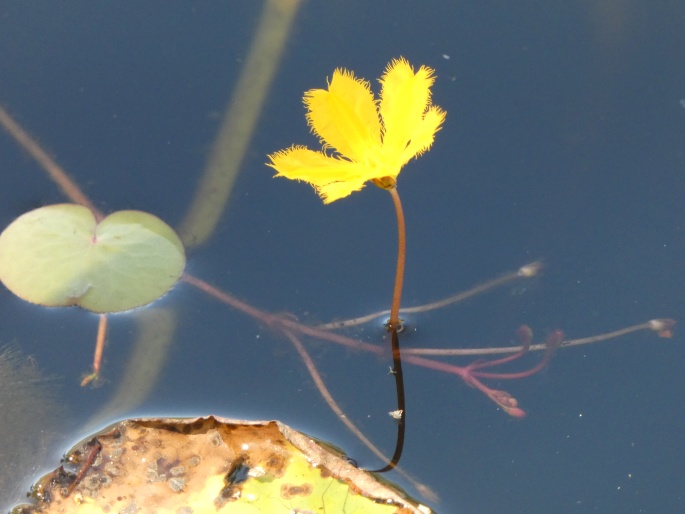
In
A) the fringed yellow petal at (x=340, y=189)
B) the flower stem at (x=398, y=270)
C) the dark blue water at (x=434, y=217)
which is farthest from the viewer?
the dark blue water at (x=434, y=217)

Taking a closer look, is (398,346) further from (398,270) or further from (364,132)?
(364,132)

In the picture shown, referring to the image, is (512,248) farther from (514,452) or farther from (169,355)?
(169,355)

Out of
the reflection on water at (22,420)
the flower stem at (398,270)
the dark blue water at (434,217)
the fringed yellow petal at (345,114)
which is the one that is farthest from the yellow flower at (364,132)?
the reflection on water at (22,420)

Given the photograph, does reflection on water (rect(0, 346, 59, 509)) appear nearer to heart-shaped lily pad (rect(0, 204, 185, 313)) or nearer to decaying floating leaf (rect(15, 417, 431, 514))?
decaying floating leaf (rect(15, 417, 431, 514))

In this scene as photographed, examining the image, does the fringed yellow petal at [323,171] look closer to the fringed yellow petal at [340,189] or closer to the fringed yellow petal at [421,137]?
the fringed yellow petal at [340,189]

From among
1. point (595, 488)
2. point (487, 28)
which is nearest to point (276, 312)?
point (595, 488)

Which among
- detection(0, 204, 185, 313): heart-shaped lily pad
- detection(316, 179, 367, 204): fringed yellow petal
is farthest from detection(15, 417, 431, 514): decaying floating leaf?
detection(316, 179, 367, 204): fringed yellow petal
